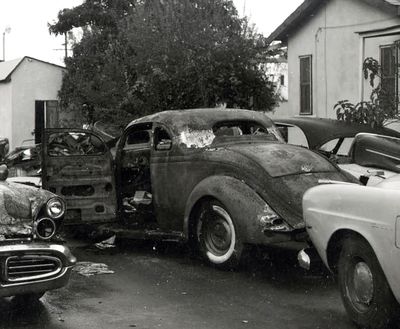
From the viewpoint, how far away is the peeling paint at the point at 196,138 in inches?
296

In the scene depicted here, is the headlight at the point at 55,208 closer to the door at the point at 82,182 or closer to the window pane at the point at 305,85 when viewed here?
the door at the point at 82,182

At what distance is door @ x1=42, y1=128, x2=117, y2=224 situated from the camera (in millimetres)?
7902

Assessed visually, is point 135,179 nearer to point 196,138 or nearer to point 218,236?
point 196,138

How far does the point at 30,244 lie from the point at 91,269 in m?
2.14

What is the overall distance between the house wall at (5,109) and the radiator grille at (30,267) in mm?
20739

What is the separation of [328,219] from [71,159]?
4.16 metres

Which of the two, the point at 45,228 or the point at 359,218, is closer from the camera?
the point at 359,218

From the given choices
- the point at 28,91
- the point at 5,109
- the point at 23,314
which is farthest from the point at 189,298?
the point at 5,109

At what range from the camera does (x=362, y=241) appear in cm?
455

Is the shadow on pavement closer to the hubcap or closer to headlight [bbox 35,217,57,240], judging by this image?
headlight [bbox 35,217,57,240]

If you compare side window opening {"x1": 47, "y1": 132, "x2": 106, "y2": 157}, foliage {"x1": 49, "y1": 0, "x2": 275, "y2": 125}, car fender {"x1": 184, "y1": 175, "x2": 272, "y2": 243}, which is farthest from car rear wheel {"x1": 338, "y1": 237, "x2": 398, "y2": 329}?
foliage {"x1": 49, "y1": 0, "x2": 275, "y2": 125}

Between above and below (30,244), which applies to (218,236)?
below

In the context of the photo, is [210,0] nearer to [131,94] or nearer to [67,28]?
[131,94]

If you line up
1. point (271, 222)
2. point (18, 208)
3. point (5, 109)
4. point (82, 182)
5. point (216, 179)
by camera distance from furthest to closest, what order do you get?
point (5, 109)
point (82, 182)
point (216, 179)
point (271, 222)
point (18, 208)
